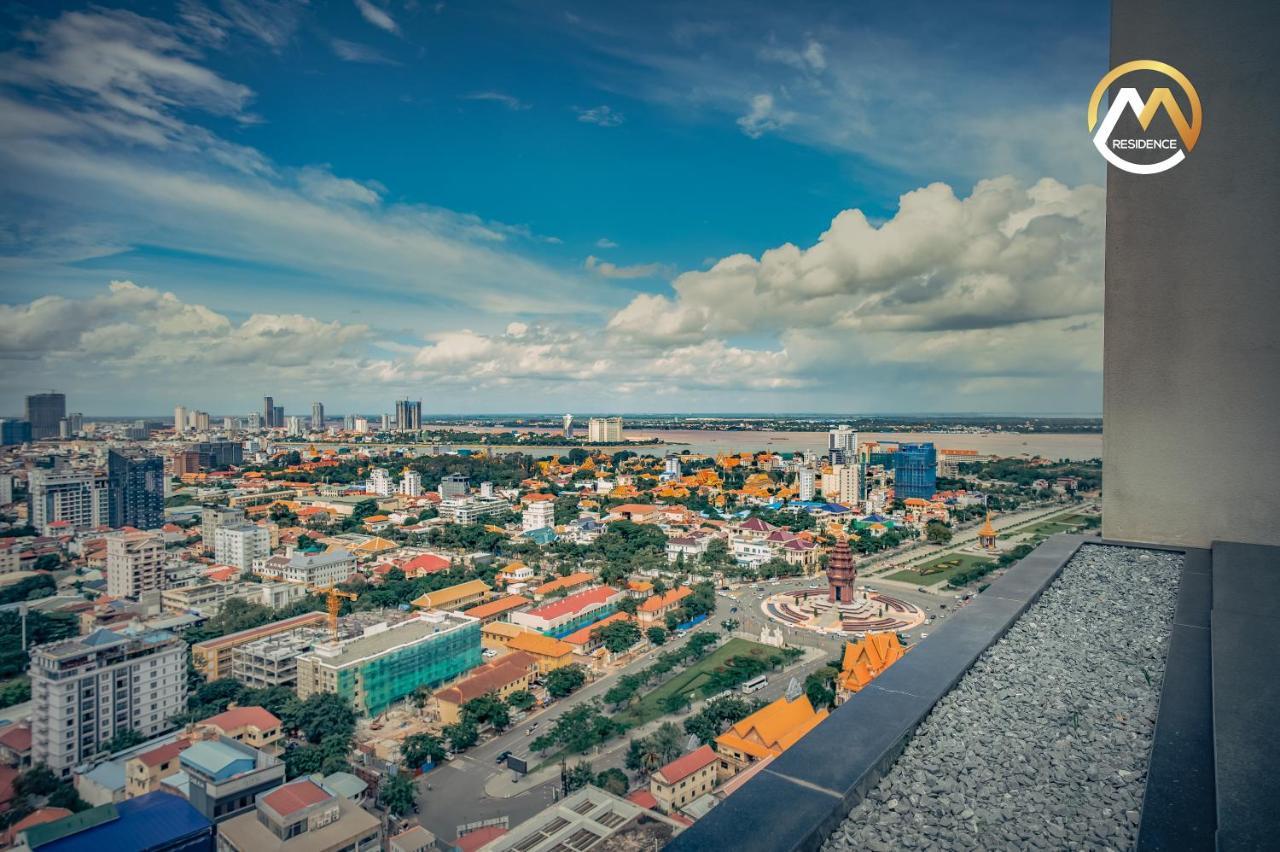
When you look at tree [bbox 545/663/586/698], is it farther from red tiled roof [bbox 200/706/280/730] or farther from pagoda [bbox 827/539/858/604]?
pagoda [bbox 827/539/858/604]

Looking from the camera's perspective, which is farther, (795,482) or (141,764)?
(795,482)

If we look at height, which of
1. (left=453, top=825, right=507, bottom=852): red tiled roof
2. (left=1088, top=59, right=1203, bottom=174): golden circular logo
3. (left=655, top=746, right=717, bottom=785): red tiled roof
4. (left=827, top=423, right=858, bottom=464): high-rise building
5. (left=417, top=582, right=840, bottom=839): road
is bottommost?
(left=417, top=582, right=840, bottom=839): road

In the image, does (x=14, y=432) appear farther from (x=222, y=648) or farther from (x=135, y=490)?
(x=222, y=648)

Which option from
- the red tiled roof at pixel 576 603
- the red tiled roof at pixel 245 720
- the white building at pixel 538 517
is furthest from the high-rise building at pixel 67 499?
the red tiled roof at pixel 576 603

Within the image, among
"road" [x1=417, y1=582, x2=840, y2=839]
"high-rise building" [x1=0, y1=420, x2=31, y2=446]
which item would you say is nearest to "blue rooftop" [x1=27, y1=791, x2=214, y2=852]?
"road" [x1=417, y1=582, x2=840, y2=839]

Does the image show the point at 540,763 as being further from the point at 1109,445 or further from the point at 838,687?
the point at 1109,445

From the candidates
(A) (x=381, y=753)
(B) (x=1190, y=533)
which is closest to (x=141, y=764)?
(A) (x=381, y=753)
